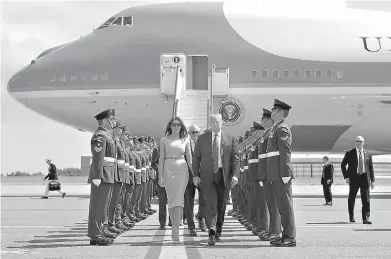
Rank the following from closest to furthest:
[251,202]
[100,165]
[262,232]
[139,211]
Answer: [100,165] < [262,232] < [251,202] < [139,211]

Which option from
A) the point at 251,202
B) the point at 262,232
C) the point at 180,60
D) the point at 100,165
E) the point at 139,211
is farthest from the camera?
the point at 180,60

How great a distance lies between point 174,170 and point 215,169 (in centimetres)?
60

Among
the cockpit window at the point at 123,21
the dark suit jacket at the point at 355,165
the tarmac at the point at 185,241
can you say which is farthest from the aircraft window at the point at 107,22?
the dark suit jacket at the point at 355,165

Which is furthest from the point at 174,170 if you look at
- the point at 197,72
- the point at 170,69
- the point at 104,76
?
the point at 197,72

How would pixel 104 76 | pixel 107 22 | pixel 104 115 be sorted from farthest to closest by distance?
pixel 107 22 < pixel 104 76 < pixel 104 115

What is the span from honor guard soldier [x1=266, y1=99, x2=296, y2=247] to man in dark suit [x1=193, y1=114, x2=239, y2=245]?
0.59m

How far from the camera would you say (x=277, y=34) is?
28.8 meters

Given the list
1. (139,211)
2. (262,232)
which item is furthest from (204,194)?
(139,211)

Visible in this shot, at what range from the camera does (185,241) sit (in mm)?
12852

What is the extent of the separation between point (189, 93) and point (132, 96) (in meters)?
1.91

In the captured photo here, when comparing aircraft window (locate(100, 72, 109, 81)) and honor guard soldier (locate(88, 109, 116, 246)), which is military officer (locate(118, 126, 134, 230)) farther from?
aircraft window (locate(100, 72, 109, 81))

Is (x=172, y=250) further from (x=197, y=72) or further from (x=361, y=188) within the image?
(x=197, y=72)

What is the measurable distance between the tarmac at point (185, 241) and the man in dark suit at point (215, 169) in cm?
53

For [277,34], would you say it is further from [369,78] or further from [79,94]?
[79,94]
